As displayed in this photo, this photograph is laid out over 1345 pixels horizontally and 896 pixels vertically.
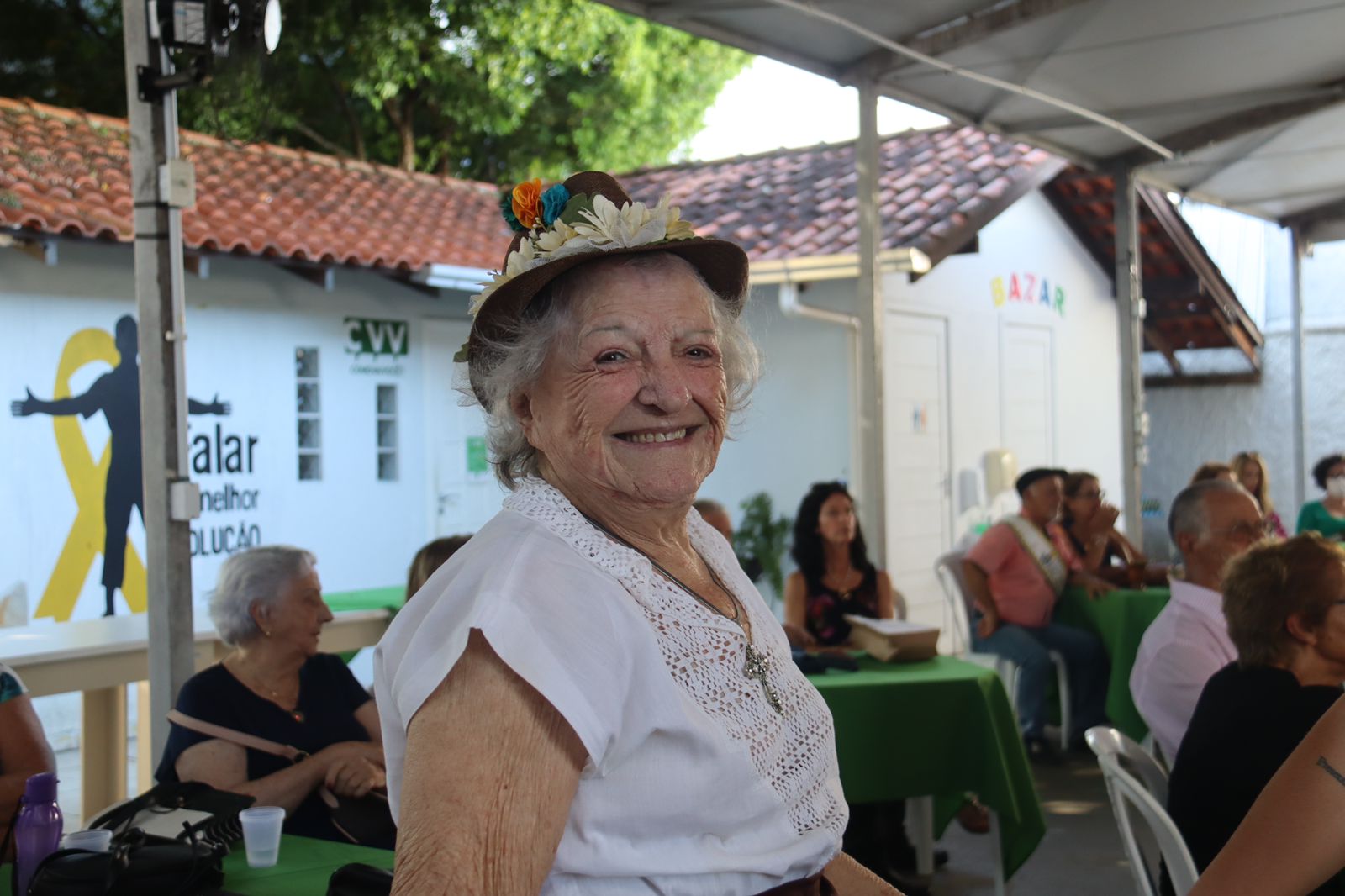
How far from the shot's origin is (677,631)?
1473mm

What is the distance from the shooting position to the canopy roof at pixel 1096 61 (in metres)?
5.54

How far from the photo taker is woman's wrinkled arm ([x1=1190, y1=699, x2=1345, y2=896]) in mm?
1592

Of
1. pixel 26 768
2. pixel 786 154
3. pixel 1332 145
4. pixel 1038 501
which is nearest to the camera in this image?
pixel 26 768

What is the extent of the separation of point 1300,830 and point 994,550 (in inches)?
236

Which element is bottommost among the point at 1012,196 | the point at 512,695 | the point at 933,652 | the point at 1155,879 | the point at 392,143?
the point at 1155,879

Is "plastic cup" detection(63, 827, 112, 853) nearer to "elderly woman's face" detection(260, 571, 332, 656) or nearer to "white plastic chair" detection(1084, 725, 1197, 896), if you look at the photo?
"elderly woman's face" detection(260, 571, 332, 656)

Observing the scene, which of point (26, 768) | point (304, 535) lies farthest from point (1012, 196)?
point (26, 768)

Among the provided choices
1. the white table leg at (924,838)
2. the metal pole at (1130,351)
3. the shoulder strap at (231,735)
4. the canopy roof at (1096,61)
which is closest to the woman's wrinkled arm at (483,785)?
the shoulder strap at (231,735)

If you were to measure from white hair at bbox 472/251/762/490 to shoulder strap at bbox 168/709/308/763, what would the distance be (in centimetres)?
192

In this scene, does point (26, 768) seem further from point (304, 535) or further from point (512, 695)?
point (304, 535)

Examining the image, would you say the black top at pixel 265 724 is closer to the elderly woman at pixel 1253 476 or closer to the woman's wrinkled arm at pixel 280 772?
the woman's wrinkled arm at pixel 280 772

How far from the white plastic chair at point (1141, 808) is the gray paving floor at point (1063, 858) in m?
1.45

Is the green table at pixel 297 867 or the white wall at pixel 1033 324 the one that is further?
the white wall at pixel 1033 324

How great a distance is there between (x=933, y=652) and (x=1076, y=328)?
9.61 m
